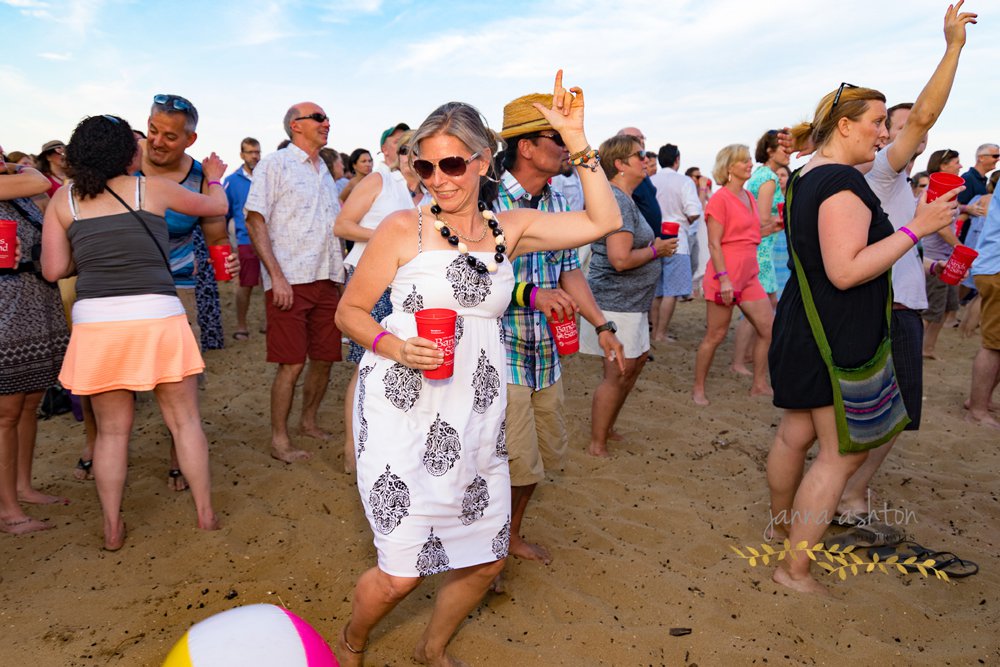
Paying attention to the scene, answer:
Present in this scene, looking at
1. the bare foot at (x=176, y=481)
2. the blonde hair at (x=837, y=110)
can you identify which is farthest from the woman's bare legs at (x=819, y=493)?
the bare foot at (x=176, y=481)

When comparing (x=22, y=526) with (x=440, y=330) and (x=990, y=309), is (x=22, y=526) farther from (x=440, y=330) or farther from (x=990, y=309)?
(x=990, y=309)

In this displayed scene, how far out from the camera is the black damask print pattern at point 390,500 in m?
2.30

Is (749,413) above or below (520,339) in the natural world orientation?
below

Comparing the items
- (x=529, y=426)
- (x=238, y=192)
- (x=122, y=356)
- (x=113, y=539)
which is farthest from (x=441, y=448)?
(x=238, y=192)

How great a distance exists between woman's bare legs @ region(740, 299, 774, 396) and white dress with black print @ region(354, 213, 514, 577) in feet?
13.7

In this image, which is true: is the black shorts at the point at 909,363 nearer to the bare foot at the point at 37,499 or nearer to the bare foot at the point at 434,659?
the bare foot at the point at 434,659

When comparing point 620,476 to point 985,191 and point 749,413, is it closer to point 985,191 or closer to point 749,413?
point 749,413

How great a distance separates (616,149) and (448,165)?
2.92 metres

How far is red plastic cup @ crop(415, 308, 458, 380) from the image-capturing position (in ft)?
6.81

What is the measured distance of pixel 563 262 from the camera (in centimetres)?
337

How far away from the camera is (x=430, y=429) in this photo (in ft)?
7.65

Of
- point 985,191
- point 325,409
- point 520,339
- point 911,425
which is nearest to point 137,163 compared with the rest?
point 520,339

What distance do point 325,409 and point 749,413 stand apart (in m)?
3.65

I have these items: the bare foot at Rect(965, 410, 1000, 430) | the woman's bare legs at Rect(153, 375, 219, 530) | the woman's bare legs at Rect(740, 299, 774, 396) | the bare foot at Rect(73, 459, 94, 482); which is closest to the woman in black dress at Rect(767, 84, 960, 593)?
the woman's bare legs at Rect(740, 299, 774, 396)
